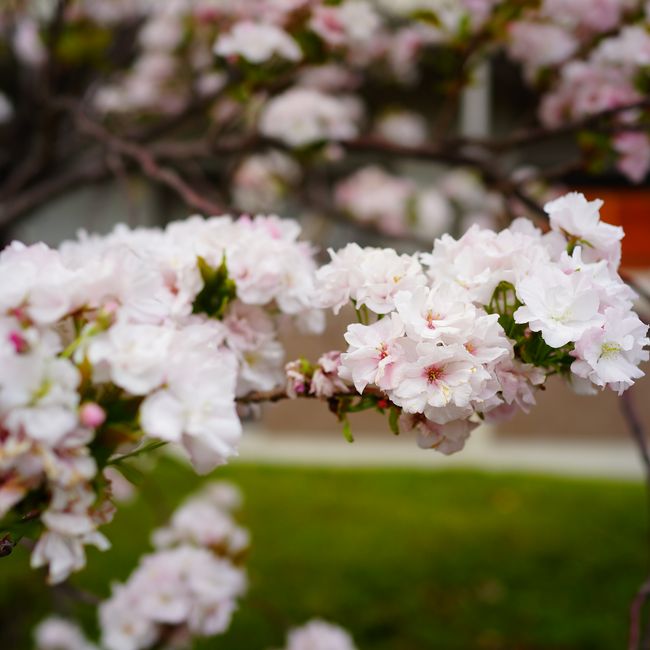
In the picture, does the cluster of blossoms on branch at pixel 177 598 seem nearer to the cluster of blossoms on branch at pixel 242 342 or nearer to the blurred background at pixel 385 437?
the blurred background at pixel 385 437

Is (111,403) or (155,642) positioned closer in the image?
(111,403)

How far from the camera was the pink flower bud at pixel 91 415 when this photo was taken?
2.74ft

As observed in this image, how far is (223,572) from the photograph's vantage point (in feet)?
6.57

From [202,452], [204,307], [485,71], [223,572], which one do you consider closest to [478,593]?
[223,572]

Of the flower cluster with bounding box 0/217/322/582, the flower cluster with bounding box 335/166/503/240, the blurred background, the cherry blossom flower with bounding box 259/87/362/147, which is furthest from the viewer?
the flower cluster with bounding box 335/166/503/240

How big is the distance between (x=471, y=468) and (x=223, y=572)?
522 centimetres

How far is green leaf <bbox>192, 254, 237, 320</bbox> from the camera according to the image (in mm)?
1300

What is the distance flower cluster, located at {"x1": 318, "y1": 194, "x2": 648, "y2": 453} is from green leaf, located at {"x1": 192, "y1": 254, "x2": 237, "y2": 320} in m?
0.18

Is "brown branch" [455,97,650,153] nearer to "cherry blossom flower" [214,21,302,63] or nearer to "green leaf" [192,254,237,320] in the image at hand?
"cherry blossom flower" [214,21,302,63]

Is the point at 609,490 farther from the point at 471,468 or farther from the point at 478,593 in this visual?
the point at 478,593

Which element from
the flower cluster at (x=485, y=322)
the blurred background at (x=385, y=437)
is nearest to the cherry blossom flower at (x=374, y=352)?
the flower cluster at (x=485, y=322)

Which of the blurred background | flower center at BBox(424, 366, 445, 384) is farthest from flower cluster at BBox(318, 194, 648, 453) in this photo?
the blurred background

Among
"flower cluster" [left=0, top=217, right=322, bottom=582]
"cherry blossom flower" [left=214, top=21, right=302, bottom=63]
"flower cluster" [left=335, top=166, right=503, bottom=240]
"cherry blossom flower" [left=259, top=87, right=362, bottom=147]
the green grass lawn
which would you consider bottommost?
the green grass lawn

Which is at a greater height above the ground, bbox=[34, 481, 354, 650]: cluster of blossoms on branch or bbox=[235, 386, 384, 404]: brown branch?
bbox=[235, 386, 384, 404]: brown branch
